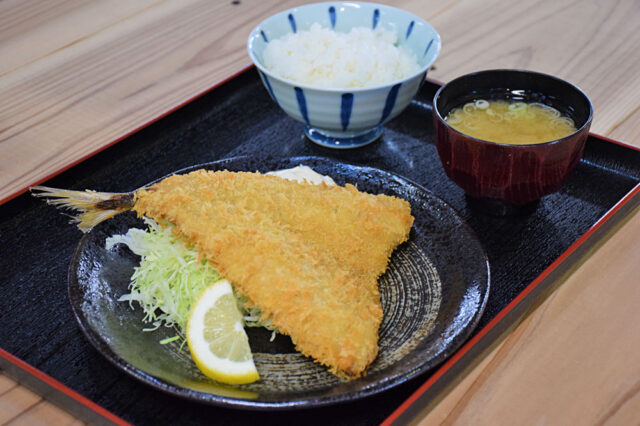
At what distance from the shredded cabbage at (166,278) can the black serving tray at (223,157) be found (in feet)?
0.49

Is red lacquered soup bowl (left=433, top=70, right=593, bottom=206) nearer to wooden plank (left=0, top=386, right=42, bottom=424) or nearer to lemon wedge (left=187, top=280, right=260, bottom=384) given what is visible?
lemon wedge (left=187, top=280, right=260, bottom=384)

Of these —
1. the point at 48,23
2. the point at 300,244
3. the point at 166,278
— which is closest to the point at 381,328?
the point at 300,244

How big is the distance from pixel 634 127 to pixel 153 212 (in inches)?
57.0

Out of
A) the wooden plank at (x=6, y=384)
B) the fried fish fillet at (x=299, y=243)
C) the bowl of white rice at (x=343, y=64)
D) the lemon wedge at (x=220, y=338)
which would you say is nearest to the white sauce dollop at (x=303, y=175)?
the fried fish fillet at (x=299, y=243)

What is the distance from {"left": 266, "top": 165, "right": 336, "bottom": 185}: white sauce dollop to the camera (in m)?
1.62

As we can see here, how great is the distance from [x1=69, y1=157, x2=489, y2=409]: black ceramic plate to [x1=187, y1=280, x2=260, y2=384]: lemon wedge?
24mm

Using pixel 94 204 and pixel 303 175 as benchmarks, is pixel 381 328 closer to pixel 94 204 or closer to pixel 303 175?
Result: pixel 303 175

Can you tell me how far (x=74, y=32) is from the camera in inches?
98.5

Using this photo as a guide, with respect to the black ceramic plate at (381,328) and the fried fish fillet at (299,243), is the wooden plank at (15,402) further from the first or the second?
the fried fish fillet at (299,243)

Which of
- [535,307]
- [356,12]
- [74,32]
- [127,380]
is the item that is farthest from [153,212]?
[74,32]

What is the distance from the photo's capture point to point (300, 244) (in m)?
1.36

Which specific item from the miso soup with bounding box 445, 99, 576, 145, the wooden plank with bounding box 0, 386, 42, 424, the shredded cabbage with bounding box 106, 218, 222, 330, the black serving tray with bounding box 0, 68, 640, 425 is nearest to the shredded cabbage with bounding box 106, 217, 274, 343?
the shredded cabbage with bounding box 106, 218, 222, 330

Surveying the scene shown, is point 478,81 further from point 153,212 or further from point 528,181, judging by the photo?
A: point 153,212

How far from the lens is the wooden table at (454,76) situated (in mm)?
1118
